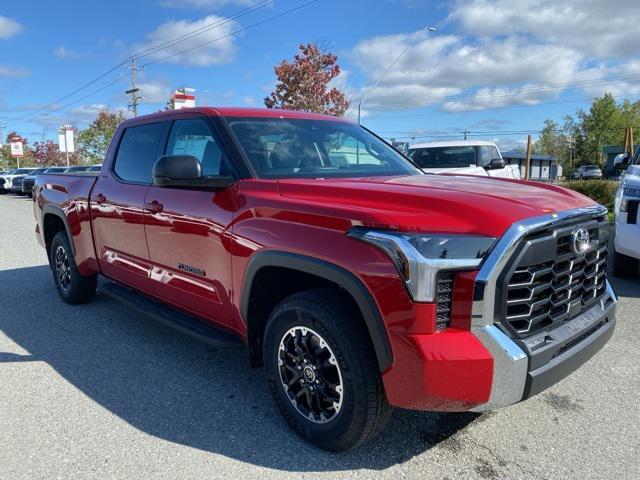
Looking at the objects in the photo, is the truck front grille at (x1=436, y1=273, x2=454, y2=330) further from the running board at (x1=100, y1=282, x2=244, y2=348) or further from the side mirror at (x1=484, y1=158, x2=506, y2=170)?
the side mirror at (x1=484, y1=158, x2=506, y2=170)

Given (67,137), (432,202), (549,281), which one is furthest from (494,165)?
(67,137)

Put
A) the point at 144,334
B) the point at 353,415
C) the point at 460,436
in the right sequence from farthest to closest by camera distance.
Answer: the point at 144,334 < the point at 460,436 < the point at 353,415

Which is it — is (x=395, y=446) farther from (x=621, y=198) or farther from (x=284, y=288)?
(x=621, y=198)

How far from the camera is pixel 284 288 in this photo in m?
3.12

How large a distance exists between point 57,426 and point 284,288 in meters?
1.54

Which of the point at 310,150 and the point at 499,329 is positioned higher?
the point at 310,150

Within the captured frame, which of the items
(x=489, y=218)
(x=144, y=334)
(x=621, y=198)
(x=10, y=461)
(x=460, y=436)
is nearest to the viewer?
(x=489, y=218)

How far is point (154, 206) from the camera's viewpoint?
12.4ft

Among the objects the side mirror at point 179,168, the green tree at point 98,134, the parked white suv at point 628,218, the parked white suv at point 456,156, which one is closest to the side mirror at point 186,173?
the side mirror at point 179,168

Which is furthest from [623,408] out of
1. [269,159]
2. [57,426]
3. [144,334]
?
[144,334]

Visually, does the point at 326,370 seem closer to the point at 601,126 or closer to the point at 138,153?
the point at 138,153

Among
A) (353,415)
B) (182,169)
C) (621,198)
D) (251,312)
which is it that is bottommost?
(353,415)

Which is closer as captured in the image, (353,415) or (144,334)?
(353,415)

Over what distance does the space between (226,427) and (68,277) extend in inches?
132
